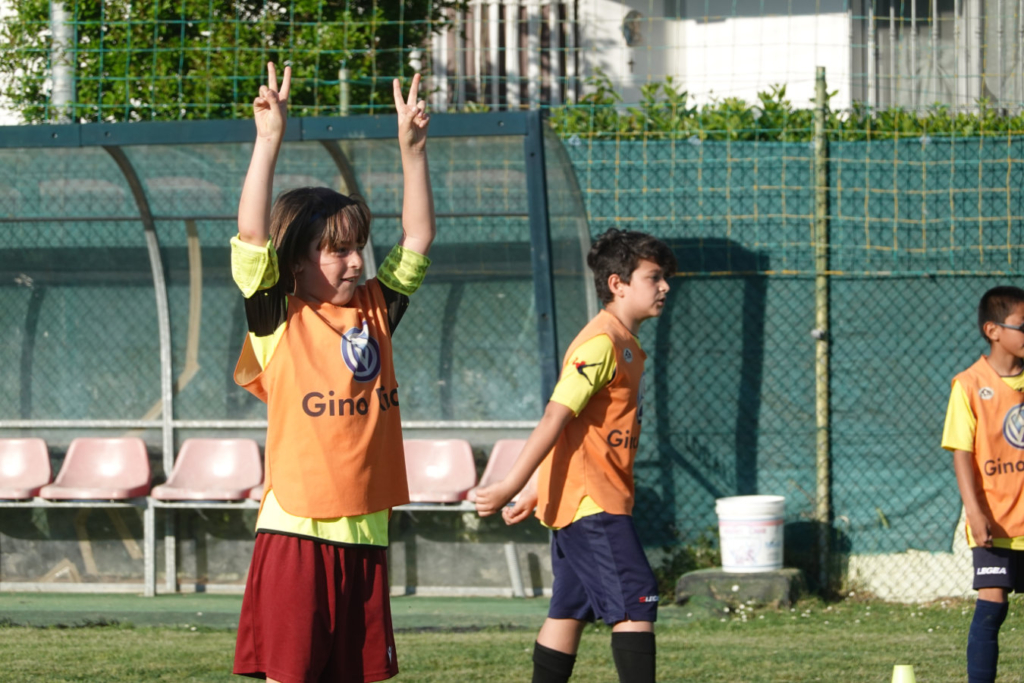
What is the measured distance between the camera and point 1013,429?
4.52 m

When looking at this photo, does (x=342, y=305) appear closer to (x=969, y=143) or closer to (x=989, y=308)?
(x=989, y=308)

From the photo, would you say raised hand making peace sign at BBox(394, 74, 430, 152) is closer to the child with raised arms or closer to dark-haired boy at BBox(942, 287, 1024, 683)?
the child with raised arms

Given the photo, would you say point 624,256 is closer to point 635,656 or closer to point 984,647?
point 635,656

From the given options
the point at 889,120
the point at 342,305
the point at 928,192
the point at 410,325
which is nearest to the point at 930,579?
the point at 928,192

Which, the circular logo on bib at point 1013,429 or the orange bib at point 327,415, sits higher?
the orange bib at point 327,415

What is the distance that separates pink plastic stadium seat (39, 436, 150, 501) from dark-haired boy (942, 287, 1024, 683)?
4.92 metres

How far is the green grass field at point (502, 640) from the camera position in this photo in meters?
5.05

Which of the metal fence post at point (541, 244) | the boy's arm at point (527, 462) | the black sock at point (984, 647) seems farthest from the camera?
the metal fence post at point (541, 244)

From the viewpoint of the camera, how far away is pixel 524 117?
593 centimetres

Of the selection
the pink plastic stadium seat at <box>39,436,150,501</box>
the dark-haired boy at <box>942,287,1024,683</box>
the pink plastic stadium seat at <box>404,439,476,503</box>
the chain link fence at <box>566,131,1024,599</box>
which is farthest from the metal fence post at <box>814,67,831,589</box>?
the pink plastic stadium seat at <box>39,436,150,501</box>

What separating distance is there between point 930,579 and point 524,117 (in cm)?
372

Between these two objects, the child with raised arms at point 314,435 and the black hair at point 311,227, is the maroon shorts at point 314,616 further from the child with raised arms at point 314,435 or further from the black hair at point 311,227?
the black hair at point 311,227

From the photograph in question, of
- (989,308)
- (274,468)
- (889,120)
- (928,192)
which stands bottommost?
(274,468)

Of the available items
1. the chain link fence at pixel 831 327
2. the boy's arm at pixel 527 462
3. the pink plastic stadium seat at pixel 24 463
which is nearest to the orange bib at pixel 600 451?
the boy's arm at pixel 527 462
